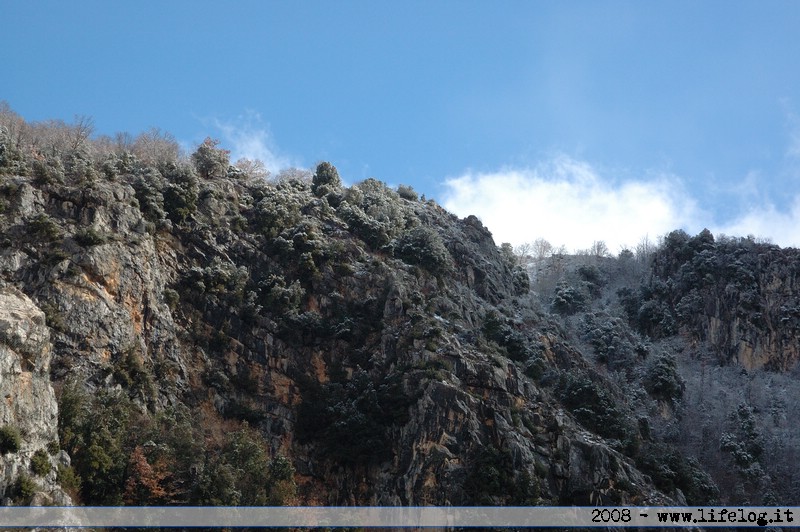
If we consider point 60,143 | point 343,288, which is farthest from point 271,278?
point 60,143

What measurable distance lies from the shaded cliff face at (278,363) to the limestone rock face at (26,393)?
5.09 ft

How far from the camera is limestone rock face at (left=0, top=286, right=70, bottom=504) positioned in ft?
108

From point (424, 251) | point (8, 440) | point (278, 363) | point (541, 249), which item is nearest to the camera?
point (8, 440)

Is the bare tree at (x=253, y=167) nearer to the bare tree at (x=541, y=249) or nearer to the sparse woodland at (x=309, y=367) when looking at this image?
the sparse woodland at (x=309, y=367)

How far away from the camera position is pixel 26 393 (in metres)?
35.0

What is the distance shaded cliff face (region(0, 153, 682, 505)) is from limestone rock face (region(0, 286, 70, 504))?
1.55m

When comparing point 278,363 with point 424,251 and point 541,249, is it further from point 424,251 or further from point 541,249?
point 541,249

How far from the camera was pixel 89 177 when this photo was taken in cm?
4678

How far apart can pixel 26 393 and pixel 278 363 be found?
15541 mm

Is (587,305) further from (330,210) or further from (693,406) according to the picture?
(330,210)

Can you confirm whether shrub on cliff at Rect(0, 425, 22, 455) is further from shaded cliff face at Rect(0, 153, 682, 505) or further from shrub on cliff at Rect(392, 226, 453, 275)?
shrub on cliff at Rect(392, 226, 453, 275)

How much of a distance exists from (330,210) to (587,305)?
2694cm

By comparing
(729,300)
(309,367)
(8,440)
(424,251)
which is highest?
(729,300)

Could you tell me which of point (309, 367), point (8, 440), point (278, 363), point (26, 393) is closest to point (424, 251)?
point (309, 367)
